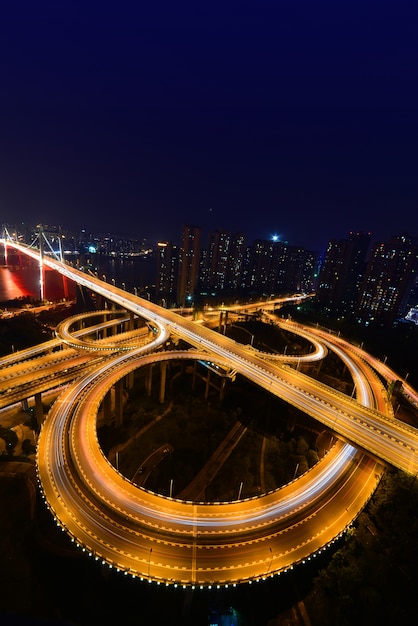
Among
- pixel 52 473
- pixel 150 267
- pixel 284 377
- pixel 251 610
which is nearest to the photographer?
pixel 251 610

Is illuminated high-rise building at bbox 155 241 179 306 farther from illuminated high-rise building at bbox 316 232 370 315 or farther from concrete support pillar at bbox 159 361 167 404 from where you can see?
concrete support pillar at bbox 159 361 167 404

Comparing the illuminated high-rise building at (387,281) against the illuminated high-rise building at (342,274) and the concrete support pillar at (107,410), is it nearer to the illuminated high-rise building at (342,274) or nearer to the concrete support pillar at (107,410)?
the illuminated high-rise building at (342,274)

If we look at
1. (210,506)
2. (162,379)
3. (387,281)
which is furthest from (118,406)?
(387,281)

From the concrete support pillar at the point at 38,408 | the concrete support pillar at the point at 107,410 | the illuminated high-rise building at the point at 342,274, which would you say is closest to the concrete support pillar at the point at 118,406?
the concrete support pillar at the point at 107,410

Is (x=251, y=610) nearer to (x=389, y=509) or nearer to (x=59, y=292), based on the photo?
(x=389, y=509)

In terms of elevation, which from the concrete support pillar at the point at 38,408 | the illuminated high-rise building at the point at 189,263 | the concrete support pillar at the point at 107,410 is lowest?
the concrete support pillar at the point at 107,410

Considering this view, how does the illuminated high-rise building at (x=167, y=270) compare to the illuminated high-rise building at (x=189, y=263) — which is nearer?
the illuminated high-rise building at (x=189, y=263)

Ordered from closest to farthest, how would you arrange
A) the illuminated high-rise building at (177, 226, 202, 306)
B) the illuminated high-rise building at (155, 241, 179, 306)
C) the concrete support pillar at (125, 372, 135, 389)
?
1. the concrete support pillar at (125, 372, 135, 389)
2. the illuminated high-rise building at (177, 226, 202, 306)
3. the illuminated high-rise building at (155, 241, 179, 306)

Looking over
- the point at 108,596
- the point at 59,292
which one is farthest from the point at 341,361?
the point at 59,292

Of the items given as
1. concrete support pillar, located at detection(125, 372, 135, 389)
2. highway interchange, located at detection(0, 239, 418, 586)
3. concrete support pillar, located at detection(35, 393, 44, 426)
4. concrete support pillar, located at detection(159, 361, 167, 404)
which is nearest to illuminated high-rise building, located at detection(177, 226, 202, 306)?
concrete support pillar, located at detection(125, 372, 135, 389)
